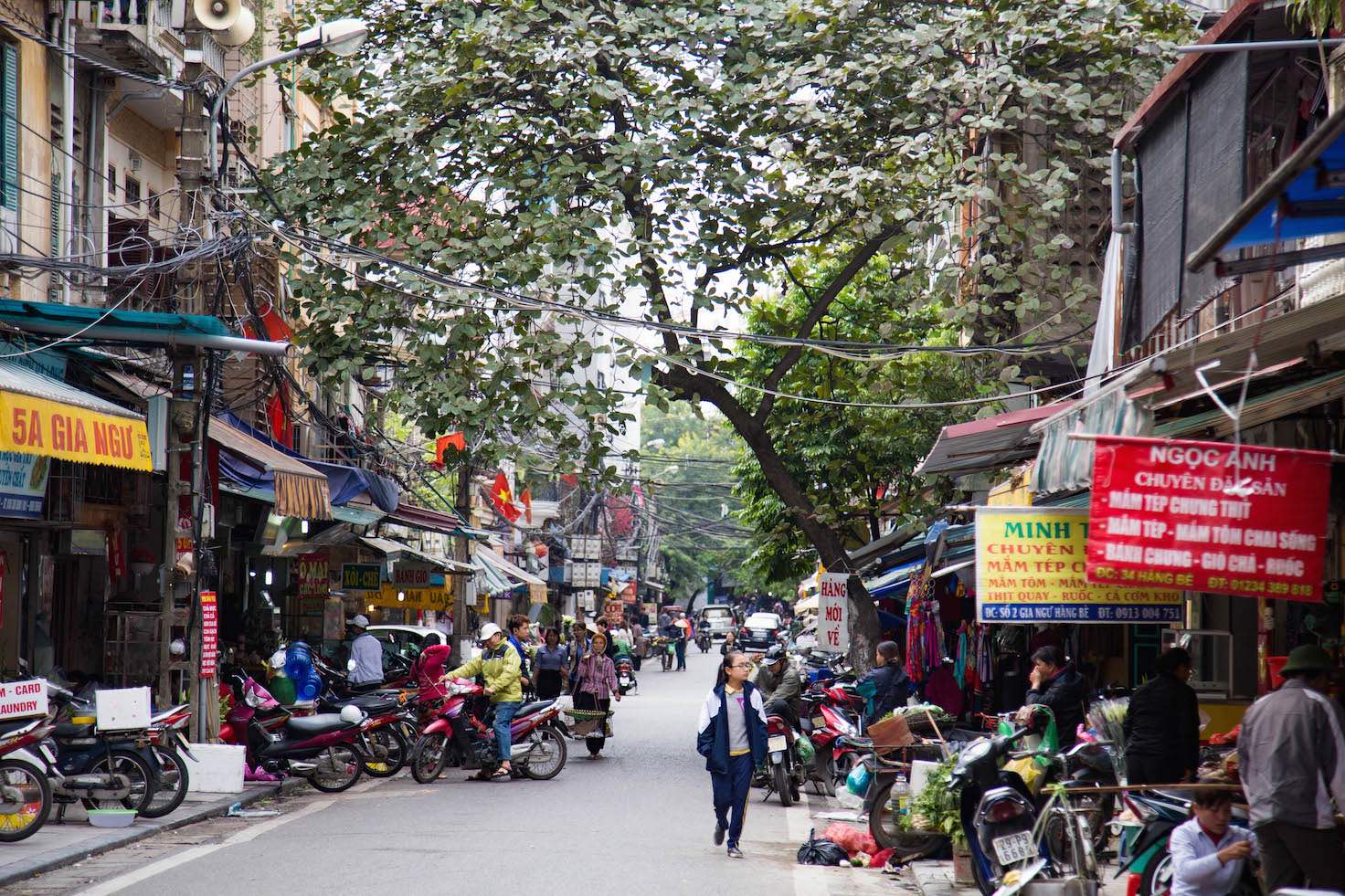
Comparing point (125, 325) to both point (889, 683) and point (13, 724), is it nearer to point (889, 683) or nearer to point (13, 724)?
point (13, 724)

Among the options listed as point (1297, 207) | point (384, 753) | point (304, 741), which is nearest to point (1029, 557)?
point (1297, 207)

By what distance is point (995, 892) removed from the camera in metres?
9.21

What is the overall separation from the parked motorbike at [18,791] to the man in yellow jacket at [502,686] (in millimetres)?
6439

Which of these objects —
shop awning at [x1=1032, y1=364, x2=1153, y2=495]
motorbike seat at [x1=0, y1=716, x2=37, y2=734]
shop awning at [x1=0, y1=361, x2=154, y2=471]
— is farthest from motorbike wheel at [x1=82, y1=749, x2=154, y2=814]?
shop awning at [x1=1032, y1=364, x2=1153, y2=495]

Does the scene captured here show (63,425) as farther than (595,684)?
No

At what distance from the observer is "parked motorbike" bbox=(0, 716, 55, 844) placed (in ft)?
37.3

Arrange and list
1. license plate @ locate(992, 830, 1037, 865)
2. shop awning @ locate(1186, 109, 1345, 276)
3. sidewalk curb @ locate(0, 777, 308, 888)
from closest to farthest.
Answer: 1. shop awning @ locate(1186, 109, 1345, 276)
2. license plate @ locate(992, 830, 1037, 865)
3. sidewalk curb @ locate(0, 777, 308, 888)

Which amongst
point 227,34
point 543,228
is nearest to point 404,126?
point 543,228

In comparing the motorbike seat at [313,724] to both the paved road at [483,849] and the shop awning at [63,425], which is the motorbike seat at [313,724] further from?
the shop awning at [63,425]

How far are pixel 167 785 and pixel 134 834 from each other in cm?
144

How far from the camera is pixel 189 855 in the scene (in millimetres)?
11398

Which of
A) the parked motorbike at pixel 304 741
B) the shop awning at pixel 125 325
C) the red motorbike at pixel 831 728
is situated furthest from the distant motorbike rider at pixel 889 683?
the shop awning at pixel 125 325

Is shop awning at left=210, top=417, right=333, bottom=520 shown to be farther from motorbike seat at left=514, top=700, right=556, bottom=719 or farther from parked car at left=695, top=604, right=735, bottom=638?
parked car at left=695, top=604, right=735, bottom=638

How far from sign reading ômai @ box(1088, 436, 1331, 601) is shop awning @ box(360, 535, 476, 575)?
2005cm
